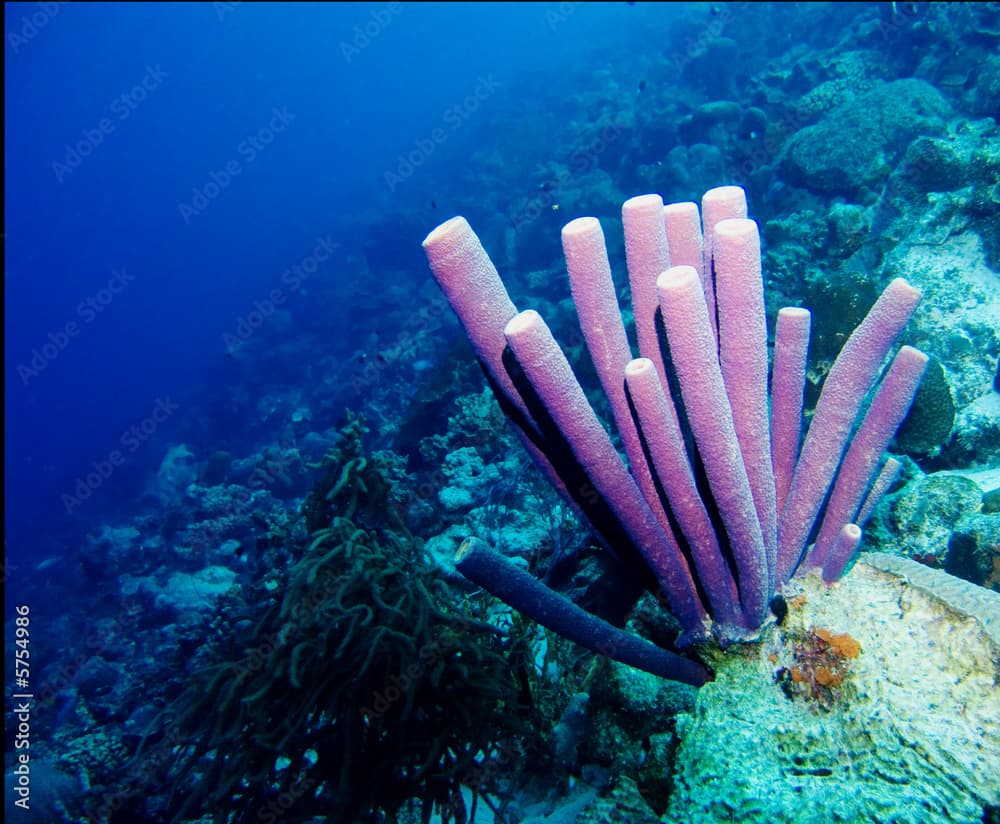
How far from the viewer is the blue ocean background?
8.61 feet

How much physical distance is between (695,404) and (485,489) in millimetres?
5282

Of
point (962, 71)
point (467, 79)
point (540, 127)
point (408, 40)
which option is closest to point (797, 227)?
point (962, 71)

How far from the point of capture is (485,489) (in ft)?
22.3

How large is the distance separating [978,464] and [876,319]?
3.56 metres

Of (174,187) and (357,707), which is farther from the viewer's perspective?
(174,187)

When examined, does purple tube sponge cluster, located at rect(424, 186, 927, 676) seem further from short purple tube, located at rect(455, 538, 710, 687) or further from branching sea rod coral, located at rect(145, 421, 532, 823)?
branching sea rod coral, located at rect(145, 421, 532, 823)

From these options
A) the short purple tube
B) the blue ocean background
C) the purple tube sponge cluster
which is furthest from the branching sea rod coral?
the purple tube sponge cluster

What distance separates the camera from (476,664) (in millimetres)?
2760

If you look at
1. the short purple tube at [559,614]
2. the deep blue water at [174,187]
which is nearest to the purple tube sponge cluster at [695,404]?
the short purple tube at [559,614]

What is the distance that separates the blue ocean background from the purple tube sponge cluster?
310 millimetres

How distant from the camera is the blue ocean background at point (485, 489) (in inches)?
103

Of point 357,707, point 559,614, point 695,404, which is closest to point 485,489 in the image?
point 357,707

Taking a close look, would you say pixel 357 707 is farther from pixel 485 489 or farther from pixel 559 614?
pixel 485 489

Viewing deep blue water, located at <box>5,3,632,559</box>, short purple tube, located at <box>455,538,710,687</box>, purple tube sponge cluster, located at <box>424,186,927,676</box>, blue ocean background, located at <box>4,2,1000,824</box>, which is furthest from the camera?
deep blue water, located at <box>5,3,632,559</box>
